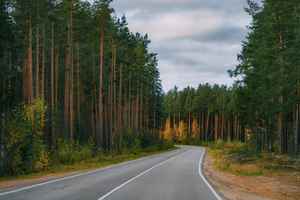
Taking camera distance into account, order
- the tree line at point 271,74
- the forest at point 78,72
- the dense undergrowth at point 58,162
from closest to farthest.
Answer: the dense undergrowth at point 58,162, the forest at point 78,72, the tree line at point 271,74

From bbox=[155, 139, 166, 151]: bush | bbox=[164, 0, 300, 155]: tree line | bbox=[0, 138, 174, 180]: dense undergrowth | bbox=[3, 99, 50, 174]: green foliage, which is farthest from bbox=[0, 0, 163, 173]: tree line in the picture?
bbox=[164, 0, 300, 155]: tree line

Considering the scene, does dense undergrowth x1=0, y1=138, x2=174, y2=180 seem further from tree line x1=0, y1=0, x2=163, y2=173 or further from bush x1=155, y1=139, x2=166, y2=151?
bush x1=155, y1=139, x2=166, y2=151

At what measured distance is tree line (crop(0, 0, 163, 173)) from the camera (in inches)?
606

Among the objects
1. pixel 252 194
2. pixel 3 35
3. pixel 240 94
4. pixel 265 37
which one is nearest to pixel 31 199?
pixel 252 194

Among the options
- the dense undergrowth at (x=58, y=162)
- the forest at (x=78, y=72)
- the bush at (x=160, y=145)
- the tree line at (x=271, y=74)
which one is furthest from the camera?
the bush at (x=160, y=145)

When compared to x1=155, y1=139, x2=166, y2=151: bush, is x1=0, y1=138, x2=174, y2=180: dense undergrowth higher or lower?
higher

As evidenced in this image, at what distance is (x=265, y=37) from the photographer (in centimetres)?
2608

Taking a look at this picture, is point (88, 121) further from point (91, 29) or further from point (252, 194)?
point (252, 194)

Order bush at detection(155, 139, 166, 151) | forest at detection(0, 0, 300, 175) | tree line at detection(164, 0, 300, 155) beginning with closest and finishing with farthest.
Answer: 1. forest at detection(0, 0, 300, 175)
2. tree line at detection(164, 0, 300, 155)
3. bush at detection(155, 139, 166, 151)

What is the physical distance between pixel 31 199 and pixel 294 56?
20.1m

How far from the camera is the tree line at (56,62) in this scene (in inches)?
606

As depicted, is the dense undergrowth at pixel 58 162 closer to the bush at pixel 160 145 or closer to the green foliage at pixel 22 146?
the green foliage at pixel 22 146

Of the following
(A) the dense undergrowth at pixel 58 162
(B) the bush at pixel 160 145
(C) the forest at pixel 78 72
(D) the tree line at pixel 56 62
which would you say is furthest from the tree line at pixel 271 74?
(D) the tree line at pixel 56 62

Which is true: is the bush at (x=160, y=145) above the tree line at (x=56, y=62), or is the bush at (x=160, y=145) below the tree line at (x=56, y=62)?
below
